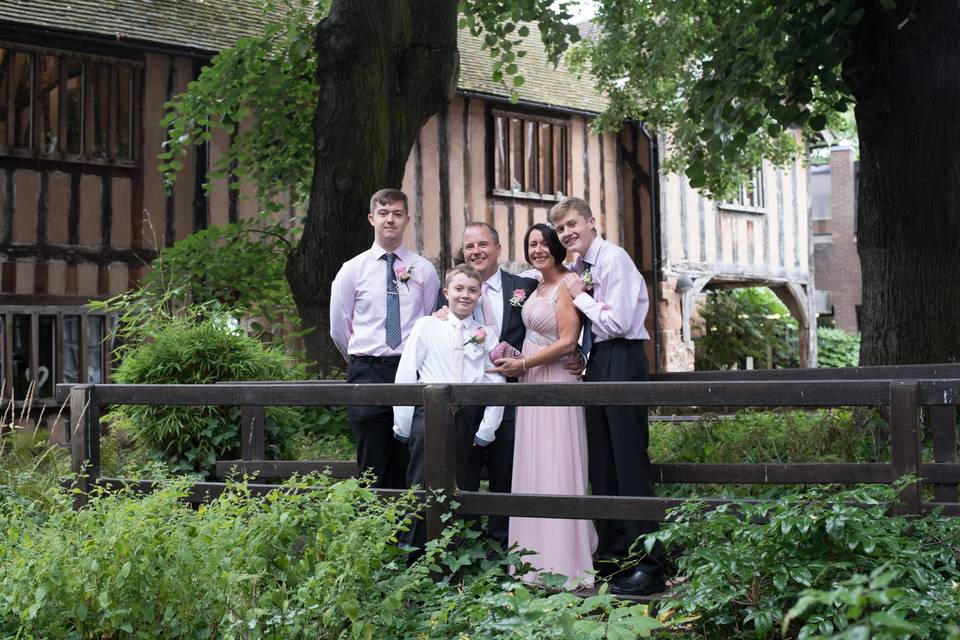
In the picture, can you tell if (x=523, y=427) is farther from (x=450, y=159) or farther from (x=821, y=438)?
(x=450, y=159)

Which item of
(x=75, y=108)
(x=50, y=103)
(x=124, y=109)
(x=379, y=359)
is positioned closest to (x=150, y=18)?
(x=124, y=109)

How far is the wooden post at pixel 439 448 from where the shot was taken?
5.29 meters

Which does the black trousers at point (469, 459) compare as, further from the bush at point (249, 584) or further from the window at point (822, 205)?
the window at point (822, 205)

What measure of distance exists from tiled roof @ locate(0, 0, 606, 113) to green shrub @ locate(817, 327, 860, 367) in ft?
45.3

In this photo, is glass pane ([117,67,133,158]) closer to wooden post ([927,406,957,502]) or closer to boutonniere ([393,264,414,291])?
boutonniere ([393,264,414,291])

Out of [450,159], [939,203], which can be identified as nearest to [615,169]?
A: [450,159]

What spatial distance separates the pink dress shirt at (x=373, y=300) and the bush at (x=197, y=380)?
Answer: 211 centimetres

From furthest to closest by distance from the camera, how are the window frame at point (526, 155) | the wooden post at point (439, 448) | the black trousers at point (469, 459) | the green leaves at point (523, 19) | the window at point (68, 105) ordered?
the window frame at point (526, 155) → the window at point (68, 105) → the green leaves at point (523, 19) → the black trousers at point (469, 459) → the wooden post at point (439, 448)

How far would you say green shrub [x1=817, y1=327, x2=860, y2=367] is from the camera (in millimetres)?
29922

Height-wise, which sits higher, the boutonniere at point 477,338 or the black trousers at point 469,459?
the boutonniere at point 477,338

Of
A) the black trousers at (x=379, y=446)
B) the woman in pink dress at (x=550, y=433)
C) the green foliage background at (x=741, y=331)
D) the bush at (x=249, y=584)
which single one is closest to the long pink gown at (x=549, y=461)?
the woman in pink dress at (x=550, y=433)

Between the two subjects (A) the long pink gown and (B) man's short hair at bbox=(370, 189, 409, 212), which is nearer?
(A) the long pink gown

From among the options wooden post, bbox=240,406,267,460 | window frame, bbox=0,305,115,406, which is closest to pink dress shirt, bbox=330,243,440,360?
→ wooden post, bbox=240,406,267,460

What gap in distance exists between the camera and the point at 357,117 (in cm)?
1011
